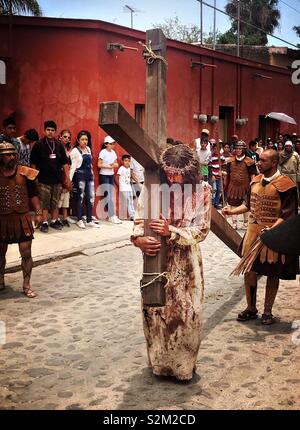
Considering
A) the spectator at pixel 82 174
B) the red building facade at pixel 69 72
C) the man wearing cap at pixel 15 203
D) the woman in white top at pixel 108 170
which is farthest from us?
the woman in white top at pixel 108 170

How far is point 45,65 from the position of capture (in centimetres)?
1139

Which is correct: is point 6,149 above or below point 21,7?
below

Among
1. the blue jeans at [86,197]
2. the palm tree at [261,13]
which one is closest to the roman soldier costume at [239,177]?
the blue jeans at [86,197]

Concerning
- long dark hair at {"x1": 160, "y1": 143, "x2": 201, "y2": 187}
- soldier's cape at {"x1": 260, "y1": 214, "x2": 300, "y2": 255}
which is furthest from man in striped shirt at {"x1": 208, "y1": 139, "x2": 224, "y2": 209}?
soldier's cape at {"x1": 260, "y1": 214, "x2": 300, "y2": 255}

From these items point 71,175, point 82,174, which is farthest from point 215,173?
point 71,175

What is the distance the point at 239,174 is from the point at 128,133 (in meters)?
7.60

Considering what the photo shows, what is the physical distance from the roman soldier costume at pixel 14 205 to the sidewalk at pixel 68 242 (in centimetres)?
136

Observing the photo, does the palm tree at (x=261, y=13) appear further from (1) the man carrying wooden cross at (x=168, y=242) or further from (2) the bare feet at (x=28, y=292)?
(1) the man carrying wooden cross at (x=168, y=242)

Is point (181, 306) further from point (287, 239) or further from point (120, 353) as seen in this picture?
point (287, 239)

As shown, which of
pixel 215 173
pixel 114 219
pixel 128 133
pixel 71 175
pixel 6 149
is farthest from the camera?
pixel 215 173

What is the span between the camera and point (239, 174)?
10281mm

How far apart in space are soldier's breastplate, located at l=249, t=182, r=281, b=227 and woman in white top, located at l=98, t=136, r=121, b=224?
6.32 meters

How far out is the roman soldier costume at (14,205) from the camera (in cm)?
614
